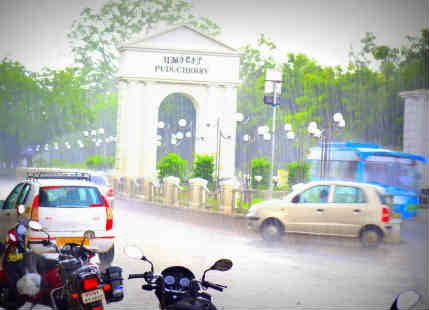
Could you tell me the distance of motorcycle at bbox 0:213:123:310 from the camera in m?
4.34

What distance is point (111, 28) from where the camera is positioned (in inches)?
1007

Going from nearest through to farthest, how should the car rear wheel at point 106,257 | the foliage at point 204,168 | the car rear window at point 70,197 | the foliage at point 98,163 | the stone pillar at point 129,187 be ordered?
the car rear window at point 70,197, the car rear wheel at point 106,257, the foliage at point 204,168, the stone pillar at point 129,187, the foliage at point 98,163

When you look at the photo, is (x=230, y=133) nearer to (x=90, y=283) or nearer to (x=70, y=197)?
(x=70, y=197)

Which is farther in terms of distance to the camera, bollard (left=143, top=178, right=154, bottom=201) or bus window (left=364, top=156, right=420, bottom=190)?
bollard (left=143, top=178, right=154, bottom=201)

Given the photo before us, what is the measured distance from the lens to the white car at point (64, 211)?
876 centimetres

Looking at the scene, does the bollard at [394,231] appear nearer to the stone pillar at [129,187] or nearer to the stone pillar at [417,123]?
the stone pillar at [417,123]

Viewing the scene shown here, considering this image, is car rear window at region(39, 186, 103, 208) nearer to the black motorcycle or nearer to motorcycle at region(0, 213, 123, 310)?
motorcycle at region(0, 213, 123, 310)

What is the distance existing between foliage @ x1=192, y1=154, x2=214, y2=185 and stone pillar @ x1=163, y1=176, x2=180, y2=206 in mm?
1454

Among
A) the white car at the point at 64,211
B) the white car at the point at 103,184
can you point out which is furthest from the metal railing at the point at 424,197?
the white car at the point at 64,211

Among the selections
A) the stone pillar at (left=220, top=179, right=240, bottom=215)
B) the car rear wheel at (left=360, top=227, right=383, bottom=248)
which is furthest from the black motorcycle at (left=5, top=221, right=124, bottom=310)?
the stone pillar at (left=220, top=179, right=240, bottom=215)

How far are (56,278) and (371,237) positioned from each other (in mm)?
9159

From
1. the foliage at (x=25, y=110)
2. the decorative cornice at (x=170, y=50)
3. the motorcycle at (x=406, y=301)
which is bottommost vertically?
the motorcycle at (x=406, y=301)

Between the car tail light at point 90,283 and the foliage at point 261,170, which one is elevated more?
the foliage at point 261,170

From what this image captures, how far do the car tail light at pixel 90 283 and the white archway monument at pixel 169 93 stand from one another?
2691cm
